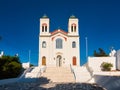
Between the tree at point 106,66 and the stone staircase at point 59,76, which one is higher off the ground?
the tree at point 106,66

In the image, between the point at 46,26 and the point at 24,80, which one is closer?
the point at 24,80

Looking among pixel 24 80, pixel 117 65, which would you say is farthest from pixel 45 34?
pixel 24 80

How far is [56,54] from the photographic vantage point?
49.1m

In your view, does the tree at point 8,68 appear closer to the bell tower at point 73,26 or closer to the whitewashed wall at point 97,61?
the whitewashed wall at point 97,61

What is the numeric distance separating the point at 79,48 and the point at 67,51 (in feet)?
7.69

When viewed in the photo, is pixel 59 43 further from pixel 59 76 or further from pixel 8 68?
pixel 59 76

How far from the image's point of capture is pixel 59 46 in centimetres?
4966

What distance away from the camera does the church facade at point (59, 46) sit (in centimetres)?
4853

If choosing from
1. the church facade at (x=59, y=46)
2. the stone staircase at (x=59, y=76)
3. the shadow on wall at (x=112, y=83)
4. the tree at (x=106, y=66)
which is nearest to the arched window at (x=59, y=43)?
the church facade at (x=59, y=46)

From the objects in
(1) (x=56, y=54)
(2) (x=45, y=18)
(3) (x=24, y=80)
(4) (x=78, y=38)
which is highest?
(2) (x=45, y=18)

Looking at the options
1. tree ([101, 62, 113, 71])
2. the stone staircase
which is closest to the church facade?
tree ([101, 62, 113, 71])

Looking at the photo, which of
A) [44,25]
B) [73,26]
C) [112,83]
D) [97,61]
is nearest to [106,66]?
[97,61]

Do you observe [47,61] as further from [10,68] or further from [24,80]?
[24,80]

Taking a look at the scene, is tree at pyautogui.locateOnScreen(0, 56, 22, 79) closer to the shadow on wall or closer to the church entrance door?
the church entrance door
